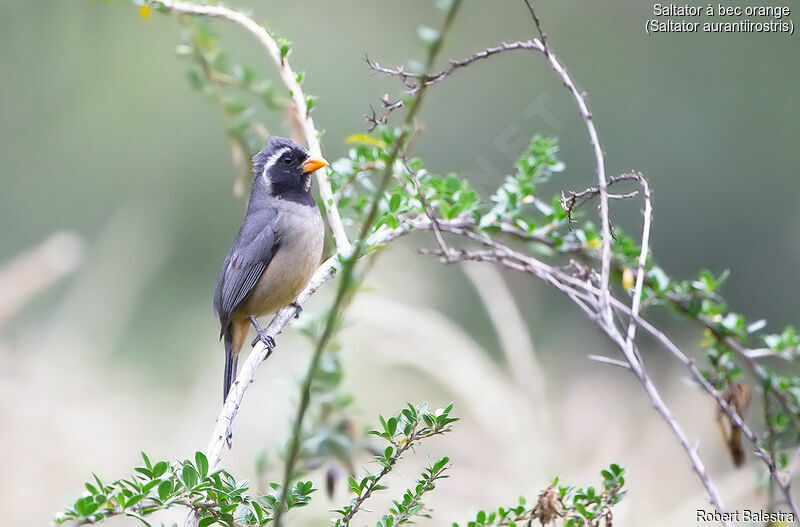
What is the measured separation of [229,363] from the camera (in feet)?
13.5

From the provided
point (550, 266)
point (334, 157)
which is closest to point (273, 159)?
point (550, 266)

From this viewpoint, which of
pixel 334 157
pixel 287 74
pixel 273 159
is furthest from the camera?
pixel 334 157

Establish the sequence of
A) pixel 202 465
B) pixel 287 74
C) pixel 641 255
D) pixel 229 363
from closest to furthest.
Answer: pixel 202 465 → pixel 641 255 → pixel 287 74 → pixel 229 363

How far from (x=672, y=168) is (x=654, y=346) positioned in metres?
1.60

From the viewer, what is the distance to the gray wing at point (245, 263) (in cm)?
408

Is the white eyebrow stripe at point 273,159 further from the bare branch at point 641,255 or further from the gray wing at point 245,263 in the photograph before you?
the bare branch at point 641,255

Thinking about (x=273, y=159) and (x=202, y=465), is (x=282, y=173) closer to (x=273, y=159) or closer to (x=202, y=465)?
(x=273, y=159)

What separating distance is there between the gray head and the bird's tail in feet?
2.23

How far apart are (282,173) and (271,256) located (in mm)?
426

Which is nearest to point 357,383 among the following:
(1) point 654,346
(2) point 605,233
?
(1) point 654,346

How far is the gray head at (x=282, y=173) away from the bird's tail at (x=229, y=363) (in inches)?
26.7

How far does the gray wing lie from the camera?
13.4 ft

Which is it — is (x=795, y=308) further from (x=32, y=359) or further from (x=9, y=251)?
(x=9, y=251)

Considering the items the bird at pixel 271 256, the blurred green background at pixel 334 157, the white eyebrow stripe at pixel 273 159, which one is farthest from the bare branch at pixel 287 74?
the white eyebrow stripe at pixel 273 159
